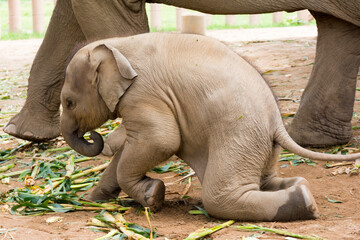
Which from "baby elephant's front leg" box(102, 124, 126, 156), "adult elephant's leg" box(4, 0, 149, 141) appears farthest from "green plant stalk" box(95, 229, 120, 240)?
"adult elephant's leg" box(4, 0, 149, 141)

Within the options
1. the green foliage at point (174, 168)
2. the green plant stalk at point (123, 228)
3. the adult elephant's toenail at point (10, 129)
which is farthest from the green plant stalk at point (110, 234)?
the adult elephant's toenail at point (10, 129)

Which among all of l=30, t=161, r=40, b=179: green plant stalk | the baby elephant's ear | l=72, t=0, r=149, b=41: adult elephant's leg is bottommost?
l=30, t=161, r=40, b=179: green plant stalk

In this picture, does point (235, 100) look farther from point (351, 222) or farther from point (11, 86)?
point (11, 86)

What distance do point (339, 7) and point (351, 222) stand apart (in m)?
1.59

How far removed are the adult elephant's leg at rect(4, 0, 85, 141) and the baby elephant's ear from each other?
5.78ft

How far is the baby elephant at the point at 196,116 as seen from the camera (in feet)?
9.20

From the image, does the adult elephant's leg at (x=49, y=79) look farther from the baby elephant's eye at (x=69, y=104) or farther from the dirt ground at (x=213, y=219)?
the baby elephant's eye at (x=69, y=104)

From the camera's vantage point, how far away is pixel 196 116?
2883 millimetres

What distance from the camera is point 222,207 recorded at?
282 centimetres

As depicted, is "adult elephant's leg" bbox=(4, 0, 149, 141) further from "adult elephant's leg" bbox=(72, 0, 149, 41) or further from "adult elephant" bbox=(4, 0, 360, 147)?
"adult elephant's leg" bbox=(72, 0, 149, 41)

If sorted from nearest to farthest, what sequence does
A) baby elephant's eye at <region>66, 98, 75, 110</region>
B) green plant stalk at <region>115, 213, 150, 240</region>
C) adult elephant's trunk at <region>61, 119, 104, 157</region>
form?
green plant stalk at <region>115, 213, 150, 240</region> < baby elephant's eye at <region>66, 98, 75, 110</region> < adult elephant's trunk at <region>61, 119, 104, 157</region>

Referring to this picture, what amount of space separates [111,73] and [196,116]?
1.49 ft

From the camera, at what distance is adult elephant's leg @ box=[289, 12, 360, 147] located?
3986mm

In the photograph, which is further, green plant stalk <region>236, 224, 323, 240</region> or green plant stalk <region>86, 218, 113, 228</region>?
green plant stalk <region>86, 218, 113, 228</region>
